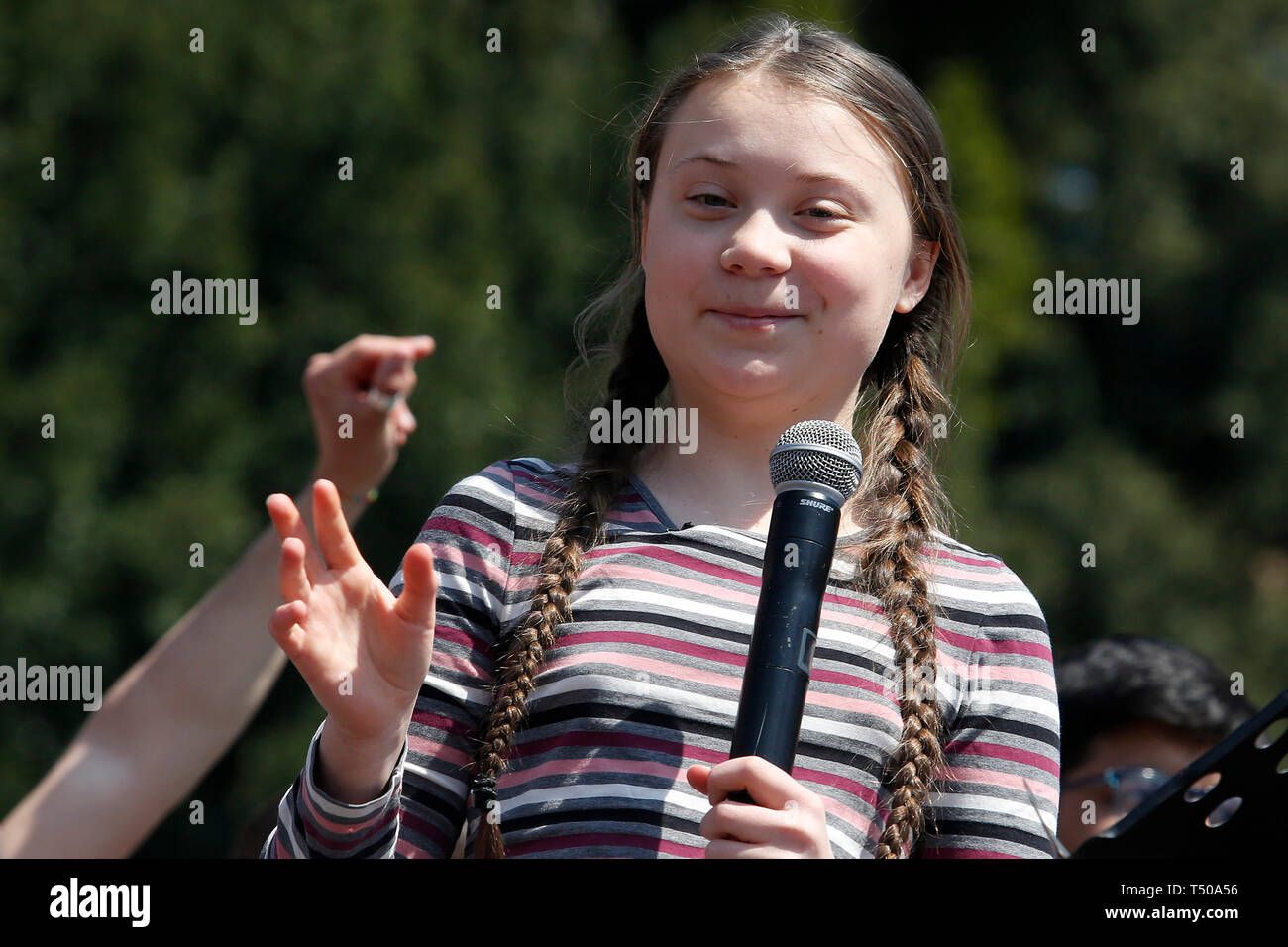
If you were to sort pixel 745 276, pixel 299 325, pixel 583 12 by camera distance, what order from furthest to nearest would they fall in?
1. pixel 583 12
2. pixel 299 325
3. pixel 745 276

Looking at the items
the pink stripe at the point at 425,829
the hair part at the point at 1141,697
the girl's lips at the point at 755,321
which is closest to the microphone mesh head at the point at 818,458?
the girl's lips at the point at 755,321

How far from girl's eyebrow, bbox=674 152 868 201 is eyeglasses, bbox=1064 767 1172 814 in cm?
161

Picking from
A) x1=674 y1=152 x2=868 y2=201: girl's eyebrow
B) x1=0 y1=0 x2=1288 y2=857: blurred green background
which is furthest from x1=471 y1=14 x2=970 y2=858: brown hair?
x1=0 y1=0 x2=1288 y2=857: blurred green background

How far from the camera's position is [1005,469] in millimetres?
9898

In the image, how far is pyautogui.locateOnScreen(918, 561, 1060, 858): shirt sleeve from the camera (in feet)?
5.54

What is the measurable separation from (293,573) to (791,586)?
1.53ft

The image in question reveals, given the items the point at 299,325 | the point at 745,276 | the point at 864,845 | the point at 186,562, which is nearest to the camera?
the point at 864,845

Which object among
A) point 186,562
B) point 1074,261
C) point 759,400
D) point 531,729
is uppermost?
point 1074,261

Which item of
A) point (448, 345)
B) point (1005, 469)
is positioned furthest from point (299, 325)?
point (1005, 469)

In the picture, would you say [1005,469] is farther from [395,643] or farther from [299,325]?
[395,643]

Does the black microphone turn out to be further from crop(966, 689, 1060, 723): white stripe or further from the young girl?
crop(966, 689, 1060, 723): white stripe

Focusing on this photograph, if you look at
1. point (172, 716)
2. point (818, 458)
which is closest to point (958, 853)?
point (818, 458)

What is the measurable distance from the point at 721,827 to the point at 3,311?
632 cm

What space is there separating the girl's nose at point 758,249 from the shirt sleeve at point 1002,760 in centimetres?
48
